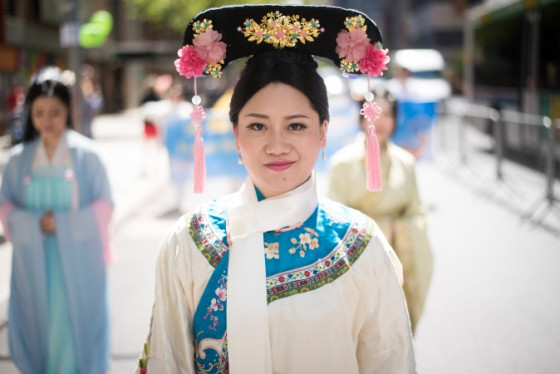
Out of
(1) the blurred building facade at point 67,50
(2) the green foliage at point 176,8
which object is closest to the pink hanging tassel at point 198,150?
(1) the blurred building facade at point 67,50

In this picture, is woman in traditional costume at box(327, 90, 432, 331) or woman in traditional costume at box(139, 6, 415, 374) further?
woman in traditional costume at box(327, 90, 432, 331)

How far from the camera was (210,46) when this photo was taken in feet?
6.94

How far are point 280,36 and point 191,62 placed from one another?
30 centimetres

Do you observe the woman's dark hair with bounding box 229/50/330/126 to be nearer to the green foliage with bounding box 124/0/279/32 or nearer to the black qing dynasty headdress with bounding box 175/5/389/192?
the black qing dynasty headdress with bounding box 175/5/389/192

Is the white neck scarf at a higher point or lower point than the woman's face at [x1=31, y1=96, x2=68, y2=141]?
lower

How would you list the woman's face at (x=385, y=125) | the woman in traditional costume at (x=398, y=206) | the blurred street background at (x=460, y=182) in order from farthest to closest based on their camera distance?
the blurred street background at (x=460, y=182), the woman's face at (x=385, y=125), the woman in traditional costume at (x=398, y=206)

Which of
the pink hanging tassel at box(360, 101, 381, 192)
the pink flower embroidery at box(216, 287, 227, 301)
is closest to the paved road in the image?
the pink hanging tassel at box(360, 101, 381, 192)

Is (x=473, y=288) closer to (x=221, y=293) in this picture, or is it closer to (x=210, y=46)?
(x=221, y=293)

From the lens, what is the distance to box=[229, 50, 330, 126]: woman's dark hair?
2.07m

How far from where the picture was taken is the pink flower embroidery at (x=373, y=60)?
212 centimetres

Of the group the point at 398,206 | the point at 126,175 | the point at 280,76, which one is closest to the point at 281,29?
the point at 280,76

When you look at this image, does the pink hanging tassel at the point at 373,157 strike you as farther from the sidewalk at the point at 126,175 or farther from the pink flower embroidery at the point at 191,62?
the sidewalk at the point at 126,175

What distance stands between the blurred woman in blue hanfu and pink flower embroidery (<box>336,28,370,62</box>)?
2.29 m

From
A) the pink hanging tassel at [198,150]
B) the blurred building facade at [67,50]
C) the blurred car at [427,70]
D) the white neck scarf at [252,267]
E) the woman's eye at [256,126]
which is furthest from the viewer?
the blurred car at [427,70]
